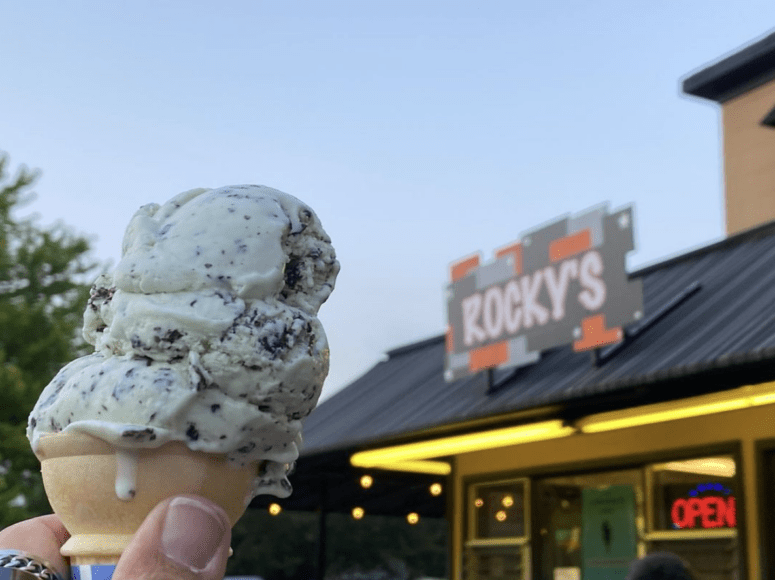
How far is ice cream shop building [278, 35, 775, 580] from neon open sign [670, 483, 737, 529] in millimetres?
13

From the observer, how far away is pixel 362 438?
35.0 ft

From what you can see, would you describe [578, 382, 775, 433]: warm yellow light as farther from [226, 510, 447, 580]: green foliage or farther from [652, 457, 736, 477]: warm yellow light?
[226, 510, 447, 580]: green foliage

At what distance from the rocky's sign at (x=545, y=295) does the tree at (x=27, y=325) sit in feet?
25.2

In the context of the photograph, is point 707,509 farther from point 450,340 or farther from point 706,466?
point 450,340

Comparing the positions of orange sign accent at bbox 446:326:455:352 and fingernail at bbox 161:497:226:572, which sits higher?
orange sign accent at bbox 446:326:455:352

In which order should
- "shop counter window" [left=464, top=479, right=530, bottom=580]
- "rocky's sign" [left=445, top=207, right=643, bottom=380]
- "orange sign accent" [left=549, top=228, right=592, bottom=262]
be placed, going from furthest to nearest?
"shop counter window" [left=464, top=479, right=530, bottom=580] → "orange sign accent" [left=549, top=228, right=592, bottom=262] → "rocky's sign" [left=445, top=207, right=643, bottom=380]

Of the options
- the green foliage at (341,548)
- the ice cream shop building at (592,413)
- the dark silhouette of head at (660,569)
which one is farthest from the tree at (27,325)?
the green foliage at (341,548)

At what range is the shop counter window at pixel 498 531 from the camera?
38.3 ft

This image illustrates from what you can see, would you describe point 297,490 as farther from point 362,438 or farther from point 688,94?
point 688,94

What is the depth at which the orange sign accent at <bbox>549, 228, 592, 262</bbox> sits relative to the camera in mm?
9883

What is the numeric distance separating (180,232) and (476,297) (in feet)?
30.7

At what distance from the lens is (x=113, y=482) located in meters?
1.89

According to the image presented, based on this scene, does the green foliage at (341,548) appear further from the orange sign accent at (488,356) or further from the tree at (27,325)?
the orange sign accent at (488,356)

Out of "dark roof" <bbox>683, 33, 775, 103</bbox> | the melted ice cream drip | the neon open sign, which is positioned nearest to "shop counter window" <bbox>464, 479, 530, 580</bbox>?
the neon open sign
